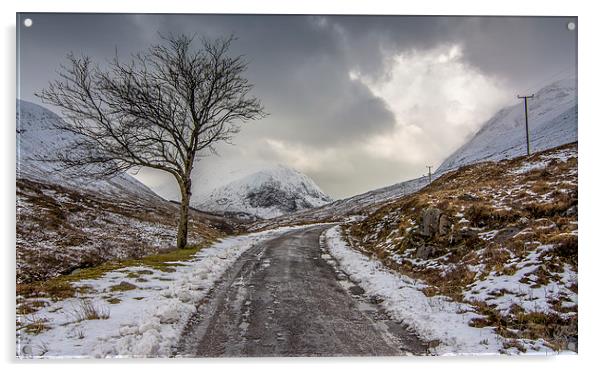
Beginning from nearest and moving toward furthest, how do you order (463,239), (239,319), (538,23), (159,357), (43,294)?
(159,357), (239,319), (43,294), (538,23), (463,239)

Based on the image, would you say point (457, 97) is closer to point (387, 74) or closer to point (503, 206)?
point (387, 74)

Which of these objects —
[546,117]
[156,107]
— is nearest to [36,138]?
[156,107]

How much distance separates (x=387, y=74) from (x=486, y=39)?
8.24 feet

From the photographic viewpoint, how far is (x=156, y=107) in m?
13.6

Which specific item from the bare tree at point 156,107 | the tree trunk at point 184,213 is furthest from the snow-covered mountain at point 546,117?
the tree trunk at point 184,213

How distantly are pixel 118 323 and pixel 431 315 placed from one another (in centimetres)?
558

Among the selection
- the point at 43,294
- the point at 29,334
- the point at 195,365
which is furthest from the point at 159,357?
the point at 43,294

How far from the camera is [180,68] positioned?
41.2 feet

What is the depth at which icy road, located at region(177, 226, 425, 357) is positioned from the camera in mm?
5730

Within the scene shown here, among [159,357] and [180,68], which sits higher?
[180,68]

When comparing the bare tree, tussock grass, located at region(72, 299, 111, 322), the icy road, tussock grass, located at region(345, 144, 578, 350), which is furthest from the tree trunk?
tussock grass, located at region(72, 299, 111, 322)

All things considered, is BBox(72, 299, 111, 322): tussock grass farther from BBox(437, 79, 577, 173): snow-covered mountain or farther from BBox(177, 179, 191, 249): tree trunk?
BBox(437, 79, 577, 173): snow-covered mountain

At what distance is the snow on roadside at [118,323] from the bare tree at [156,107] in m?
5.60

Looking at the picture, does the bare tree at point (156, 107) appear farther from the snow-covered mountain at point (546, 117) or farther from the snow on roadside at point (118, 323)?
the snow-covered mountain at point (546, 117)
